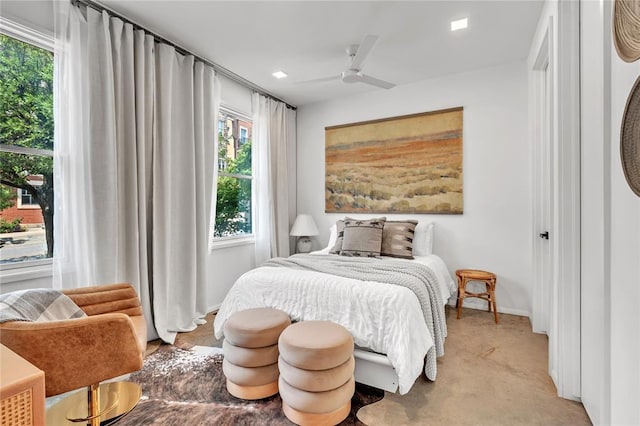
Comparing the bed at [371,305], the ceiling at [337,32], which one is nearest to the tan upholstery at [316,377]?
the bed at [371,305]

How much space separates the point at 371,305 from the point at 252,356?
2.62 feet

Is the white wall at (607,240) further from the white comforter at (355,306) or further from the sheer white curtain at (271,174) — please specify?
the sheer white curtain at (271,174)

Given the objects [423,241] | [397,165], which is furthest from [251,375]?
[397,165]

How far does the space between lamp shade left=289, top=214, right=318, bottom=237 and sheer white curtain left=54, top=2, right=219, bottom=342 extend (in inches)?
52.4

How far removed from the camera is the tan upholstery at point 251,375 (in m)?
1.84

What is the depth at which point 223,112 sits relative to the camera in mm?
3680

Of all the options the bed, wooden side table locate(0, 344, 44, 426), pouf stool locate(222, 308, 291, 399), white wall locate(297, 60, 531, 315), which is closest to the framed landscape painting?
white wall locate(297, 60, 531, 315)

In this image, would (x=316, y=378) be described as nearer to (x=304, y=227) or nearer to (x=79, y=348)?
(x=79, y=348)

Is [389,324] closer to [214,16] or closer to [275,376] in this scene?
[275,376]

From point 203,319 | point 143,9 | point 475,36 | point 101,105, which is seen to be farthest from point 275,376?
point 475,36

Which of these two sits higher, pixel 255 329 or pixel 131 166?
pixel 131 166

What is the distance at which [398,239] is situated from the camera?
3299mm

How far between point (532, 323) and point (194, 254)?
3314mm

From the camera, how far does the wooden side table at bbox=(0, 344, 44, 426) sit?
0.77 meters
